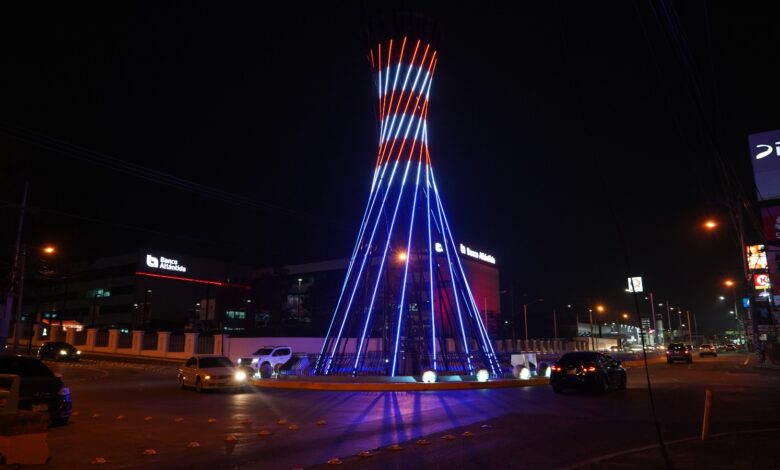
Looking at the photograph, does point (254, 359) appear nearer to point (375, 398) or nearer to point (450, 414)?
point (375, 398)

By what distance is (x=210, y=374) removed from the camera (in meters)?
21.7

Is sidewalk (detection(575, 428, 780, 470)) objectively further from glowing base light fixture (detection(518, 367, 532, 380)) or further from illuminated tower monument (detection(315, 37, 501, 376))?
illuminated tower monument (detection(315, 37, 501, 376))

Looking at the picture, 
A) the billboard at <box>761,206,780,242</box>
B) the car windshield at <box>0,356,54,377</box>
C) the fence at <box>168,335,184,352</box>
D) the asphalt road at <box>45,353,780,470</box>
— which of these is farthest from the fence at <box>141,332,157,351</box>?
the billboard at <box>761,206,780,242</box>

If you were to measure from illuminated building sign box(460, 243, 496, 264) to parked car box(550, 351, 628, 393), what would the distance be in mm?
62237

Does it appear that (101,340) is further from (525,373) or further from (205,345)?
(525,373)

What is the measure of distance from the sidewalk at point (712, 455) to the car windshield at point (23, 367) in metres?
10.7

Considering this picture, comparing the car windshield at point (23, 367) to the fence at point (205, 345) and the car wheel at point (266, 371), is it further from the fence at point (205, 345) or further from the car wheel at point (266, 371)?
the fence at point (205, 345)

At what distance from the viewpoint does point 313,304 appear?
95.7 metres

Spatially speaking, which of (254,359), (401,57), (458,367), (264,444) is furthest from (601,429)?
(254,359)

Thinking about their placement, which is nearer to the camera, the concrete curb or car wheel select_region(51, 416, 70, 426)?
car wheel select_region(51, 416, 70, 426)

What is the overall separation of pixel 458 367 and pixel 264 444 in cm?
→ 1968

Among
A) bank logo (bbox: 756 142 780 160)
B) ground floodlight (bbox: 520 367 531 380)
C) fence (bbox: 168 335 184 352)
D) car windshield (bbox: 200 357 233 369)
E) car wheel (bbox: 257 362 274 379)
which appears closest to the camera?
car windshield (bbox: 200 357 233 369)

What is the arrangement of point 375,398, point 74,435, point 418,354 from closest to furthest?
point 74,435 < point 375,398 < point 418,354

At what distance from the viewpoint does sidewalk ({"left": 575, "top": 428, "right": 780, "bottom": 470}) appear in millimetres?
7641
